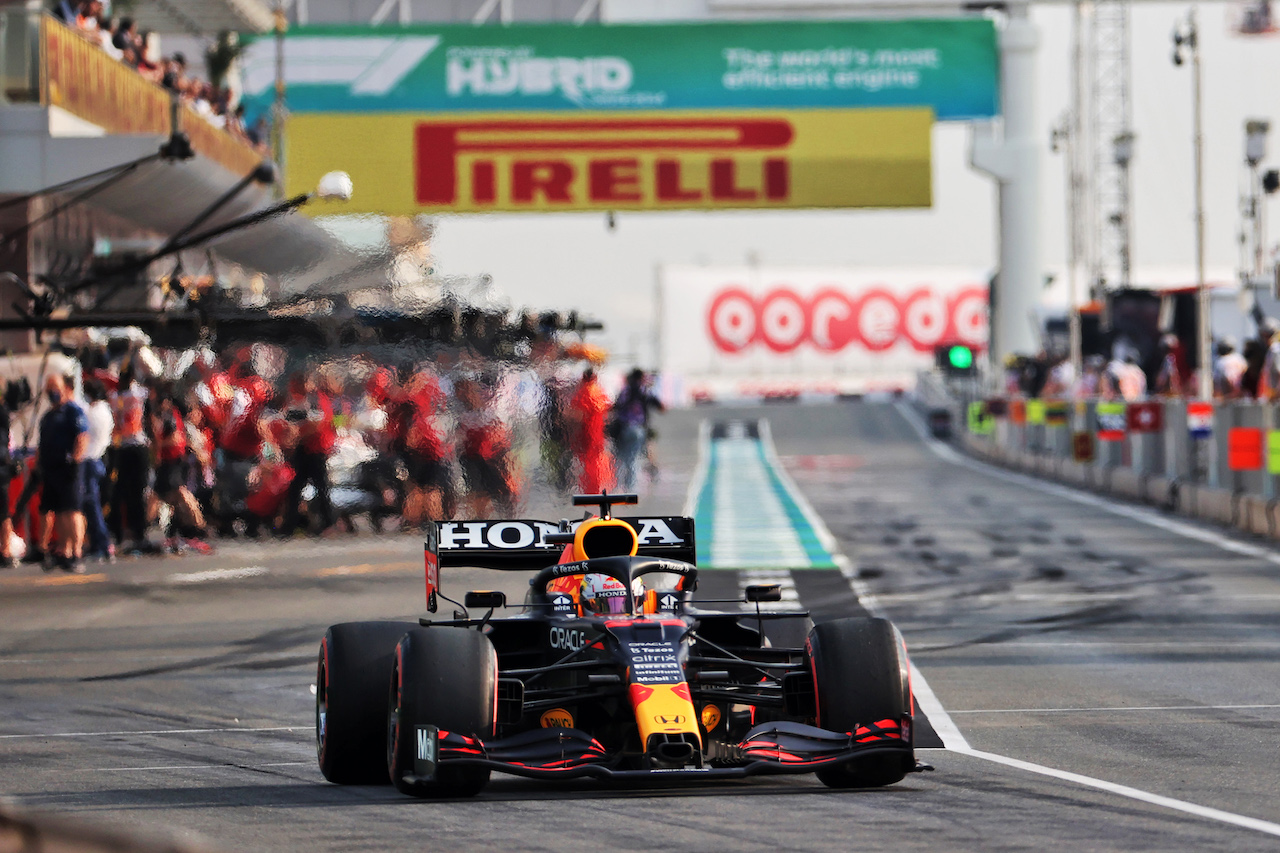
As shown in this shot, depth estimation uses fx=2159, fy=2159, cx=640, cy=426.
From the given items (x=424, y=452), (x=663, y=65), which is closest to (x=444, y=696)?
(x=424, y=452)

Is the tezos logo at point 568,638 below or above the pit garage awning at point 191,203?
below

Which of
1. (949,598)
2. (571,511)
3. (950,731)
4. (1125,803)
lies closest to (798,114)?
(571,511)

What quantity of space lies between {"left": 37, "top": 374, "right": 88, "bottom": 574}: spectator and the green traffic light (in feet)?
84.8

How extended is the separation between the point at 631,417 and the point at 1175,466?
744cm

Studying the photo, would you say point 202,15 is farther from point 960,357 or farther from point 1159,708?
point 1159,708

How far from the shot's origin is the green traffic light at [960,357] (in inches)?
1649

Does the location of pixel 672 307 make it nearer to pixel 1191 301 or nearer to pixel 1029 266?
pixel 1029 266

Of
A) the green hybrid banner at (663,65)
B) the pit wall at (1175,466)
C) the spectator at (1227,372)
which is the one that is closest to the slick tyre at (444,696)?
the pit wall at (1175,466)

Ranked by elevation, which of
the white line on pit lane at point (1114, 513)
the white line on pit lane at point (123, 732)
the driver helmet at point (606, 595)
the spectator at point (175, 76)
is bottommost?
the white line on pit lane at point (123, 732)

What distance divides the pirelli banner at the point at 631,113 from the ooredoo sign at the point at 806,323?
27.1 metres

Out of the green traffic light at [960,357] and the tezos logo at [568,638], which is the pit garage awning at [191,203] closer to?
the tezos logo at [568,638]

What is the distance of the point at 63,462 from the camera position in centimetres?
1823

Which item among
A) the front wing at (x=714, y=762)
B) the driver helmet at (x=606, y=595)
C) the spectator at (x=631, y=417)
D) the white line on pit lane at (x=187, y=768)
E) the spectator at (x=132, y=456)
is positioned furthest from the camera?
the spectator at (x=631, y=417)

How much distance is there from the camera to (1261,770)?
795 cm
